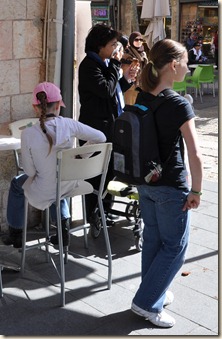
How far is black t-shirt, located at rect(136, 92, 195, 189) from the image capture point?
2.89 metres

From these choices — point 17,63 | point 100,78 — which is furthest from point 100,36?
point 17,63

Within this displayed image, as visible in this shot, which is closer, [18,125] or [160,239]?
[160,239]

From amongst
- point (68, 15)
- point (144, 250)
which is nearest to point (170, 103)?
point (144, 250)

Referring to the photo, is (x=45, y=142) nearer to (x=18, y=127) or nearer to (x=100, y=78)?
(x=18, y=127)

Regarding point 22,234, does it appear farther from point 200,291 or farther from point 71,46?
point 71,46

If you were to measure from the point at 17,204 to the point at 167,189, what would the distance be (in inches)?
54.9

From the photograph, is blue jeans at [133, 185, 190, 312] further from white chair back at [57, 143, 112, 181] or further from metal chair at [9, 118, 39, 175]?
metal chair at [9, 118, 39, 175]

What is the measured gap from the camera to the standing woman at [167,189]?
2.92 m

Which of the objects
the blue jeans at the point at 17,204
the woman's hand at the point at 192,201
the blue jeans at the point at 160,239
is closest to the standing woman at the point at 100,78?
the blue jeans at the point at 17,204

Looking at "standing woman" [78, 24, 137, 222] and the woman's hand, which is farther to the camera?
"standing woman" [78, 24, 137, 222]

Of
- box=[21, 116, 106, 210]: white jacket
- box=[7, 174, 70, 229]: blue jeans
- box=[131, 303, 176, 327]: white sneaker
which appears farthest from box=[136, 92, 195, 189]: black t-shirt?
box=[7, 174, 70, 229]: blue jeans

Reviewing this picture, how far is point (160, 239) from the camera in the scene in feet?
10.7

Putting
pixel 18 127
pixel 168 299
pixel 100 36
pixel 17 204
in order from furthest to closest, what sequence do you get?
1. pixel 100 36
2. pixel 18 127
3. pixel 17 204
4. pixel 168 299

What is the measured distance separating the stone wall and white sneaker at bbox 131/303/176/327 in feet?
6.27
